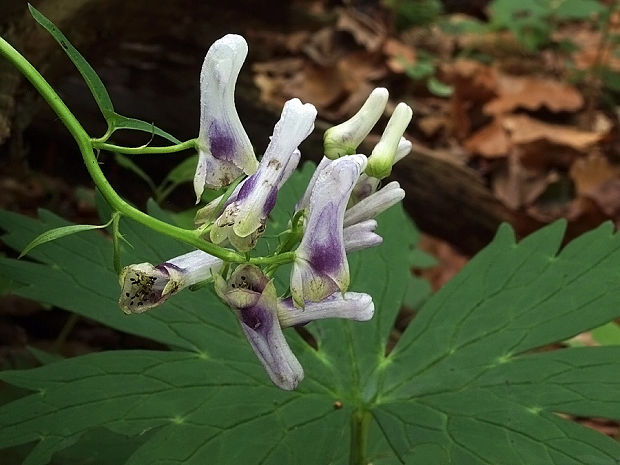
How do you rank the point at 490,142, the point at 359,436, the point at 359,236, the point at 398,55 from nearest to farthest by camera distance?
the point at 359,236 → the point at 359,436 → the point at 490,142 → the point at 398,55

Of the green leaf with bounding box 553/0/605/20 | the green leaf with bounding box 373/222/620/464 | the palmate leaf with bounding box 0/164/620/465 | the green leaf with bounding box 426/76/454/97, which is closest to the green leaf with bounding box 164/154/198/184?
the palmate leaf with bounding box 0/164/620/465

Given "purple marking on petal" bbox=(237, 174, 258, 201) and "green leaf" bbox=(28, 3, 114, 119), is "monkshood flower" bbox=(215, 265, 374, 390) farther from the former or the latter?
"green leaf" bbox=(28, 3, 114, 119)

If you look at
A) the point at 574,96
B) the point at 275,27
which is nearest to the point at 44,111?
Result: the point at 275,27

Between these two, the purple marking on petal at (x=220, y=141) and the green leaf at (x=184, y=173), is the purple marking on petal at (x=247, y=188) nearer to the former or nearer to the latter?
the purple marking on petal at (x=220, y=141)

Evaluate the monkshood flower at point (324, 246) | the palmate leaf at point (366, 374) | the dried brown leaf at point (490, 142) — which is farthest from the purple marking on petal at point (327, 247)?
the dried brown leaf at point (490, 142)

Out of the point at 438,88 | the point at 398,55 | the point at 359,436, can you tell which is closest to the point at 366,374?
the point at 359,436

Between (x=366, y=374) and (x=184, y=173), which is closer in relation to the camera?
(x=366, y=374)

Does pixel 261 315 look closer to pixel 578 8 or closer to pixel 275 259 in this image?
pixel 275 259
